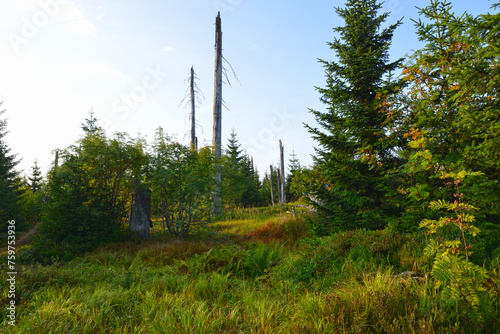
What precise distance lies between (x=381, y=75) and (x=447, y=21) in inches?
110

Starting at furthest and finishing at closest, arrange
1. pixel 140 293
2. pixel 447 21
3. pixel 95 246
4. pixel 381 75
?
pixel 381 75 → pixel 95 246 → pixel 447 21 → pixel 140 293

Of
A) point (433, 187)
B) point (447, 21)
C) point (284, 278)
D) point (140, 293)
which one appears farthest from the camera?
point (433, 187)

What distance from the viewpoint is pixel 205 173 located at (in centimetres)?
816

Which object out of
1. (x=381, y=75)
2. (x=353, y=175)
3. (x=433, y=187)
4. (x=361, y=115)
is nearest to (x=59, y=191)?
(x=353, y=175)

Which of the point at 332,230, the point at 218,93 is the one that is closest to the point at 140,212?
the point at 332,230

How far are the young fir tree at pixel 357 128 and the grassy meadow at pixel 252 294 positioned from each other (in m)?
2.12

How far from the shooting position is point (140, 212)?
316 inches

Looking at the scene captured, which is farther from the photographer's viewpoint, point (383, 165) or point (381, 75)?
point (381, 75)

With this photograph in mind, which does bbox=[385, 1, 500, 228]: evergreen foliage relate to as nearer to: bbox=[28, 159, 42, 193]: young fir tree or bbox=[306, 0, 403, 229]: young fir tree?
bbox=[306, 0, 403, 229]: young fir tree

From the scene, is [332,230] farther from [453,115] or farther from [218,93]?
[218,93]

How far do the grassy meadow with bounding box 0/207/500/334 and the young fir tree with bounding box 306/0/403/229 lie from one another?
6.96 ft

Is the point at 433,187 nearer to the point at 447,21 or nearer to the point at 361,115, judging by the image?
the point at 361,115

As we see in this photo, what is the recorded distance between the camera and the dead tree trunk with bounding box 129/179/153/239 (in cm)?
797

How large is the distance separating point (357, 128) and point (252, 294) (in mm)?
5996
